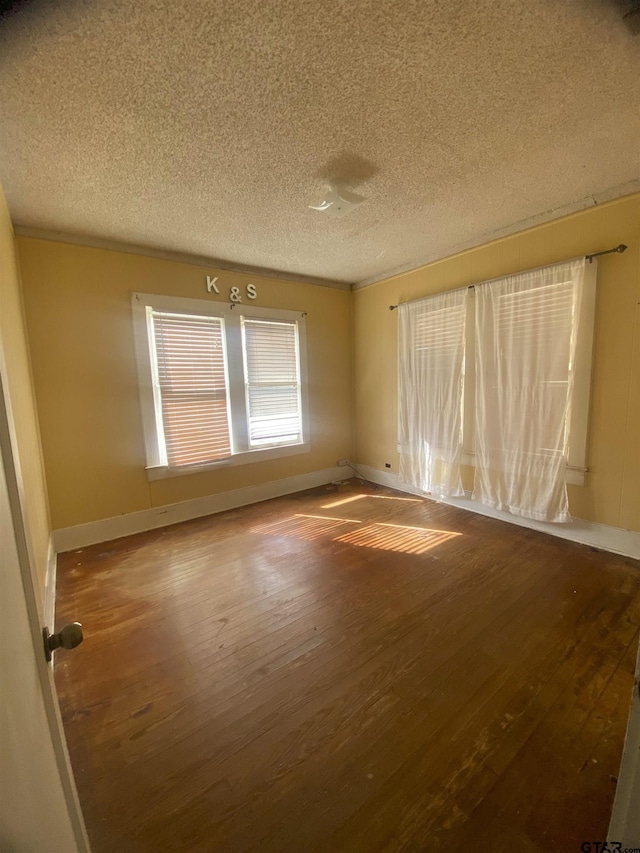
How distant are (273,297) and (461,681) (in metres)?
3.74

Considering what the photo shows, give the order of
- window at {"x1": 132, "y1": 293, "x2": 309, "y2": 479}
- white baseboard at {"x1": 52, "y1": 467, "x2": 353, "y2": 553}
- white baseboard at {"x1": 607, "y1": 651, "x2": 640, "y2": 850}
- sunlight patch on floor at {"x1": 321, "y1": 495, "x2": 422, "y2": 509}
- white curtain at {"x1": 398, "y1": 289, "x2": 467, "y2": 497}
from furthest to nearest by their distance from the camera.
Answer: sunlight patch on floor at {"x1": 321, "y1": 495, "x2": 422, "y2": 509} < white curtain at {"x1": 398, "y1": 289, "x2": 467, "y2": 497} < window at {"x1": 132, "y1": 293, "x2": 309, "y2": 479} < white baseboard at {"x1": 52, "y1": 467, "x2": 353, "y2": 553} < white baseboard at {"x1": 607, "y1": 651, "x2": 640, "y2": 850}

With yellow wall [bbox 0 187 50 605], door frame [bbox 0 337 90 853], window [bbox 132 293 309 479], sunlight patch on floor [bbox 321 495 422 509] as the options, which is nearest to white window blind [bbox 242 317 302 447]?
window [bbox 132 293 309 479]

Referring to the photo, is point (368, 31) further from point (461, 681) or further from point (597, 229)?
point (461, 681)

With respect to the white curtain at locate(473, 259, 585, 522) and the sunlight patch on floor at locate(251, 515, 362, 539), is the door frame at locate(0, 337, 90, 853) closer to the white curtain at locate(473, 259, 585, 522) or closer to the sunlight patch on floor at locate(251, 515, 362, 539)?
the sunlight patch on floor at locate(251, 515, 362, 539)

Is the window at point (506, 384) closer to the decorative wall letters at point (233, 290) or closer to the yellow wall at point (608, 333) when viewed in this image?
the yellow wall at point (608, 333)

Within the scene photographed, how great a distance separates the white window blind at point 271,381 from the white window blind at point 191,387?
1.01ft

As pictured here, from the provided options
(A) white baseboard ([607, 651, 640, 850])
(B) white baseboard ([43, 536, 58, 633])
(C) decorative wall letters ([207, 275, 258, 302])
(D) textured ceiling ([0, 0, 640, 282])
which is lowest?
(B) white baseboard ([43, 536, 58, 633])

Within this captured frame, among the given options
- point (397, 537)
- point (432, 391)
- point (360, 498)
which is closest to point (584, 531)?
point (397, 537)

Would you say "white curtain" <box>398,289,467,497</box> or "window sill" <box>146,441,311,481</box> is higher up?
"white curtain" <box>398,289,467,497</box>

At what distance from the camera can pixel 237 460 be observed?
3.78 meters

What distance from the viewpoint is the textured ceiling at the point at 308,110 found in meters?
1.23

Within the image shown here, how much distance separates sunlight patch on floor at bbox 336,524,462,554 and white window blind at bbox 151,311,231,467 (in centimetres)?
167

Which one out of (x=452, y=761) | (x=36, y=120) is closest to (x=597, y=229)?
(x=452, y=761)

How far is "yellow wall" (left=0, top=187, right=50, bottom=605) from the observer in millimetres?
1825
